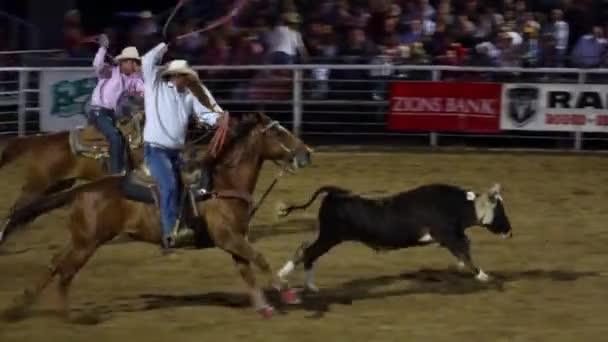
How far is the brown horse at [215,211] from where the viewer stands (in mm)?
7707

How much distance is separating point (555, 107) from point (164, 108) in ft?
27.7

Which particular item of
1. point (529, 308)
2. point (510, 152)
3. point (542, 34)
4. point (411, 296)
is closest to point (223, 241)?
point (411, 296)

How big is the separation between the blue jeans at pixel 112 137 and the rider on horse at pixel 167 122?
2203mm

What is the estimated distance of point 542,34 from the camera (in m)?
15.8

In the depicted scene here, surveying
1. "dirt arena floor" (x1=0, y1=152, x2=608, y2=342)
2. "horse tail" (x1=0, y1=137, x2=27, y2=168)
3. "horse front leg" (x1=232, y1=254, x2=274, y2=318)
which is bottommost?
"dirt arena floor" (x1=0, y1=152, x2=608, y2=342)

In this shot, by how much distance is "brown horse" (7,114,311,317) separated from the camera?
771 cm

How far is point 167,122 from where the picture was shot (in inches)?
304

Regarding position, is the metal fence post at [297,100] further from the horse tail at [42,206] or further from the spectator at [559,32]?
the horse tail at [42,206]

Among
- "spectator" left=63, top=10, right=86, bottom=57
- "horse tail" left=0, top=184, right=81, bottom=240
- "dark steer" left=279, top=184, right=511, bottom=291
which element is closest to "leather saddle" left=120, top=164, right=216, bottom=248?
"horse tail" left=0, top=184, right=81, bottom=240

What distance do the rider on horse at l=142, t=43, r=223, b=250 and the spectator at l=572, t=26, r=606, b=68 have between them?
8676 millimetres

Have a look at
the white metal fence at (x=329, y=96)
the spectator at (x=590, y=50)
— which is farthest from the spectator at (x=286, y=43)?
the spectator at (x=590, y=50)

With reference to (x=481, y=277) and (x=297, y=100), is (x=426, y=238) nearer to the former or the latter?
(x=481, y=277)

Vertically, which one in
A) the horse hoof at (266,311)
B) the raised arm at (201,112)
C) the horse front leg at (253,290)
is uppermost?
the raised arm at (201,112)

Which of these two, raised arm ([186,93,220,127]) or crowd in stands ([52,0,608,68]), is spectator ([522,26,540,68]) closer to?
crowd in stands ([52,0,608,68])
